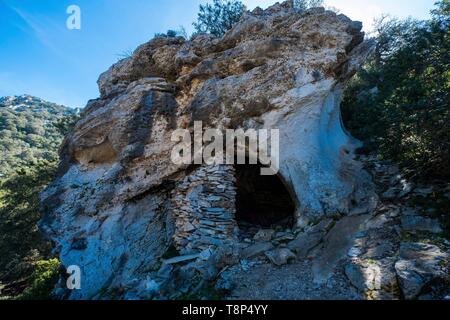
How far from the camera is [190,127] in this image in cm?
743

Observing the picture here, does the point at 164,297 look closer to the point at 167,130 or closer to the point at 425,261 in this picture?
the point at 425,261

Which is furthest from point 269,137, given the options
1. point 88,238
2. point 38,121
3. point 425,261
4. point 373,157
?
point 38,121

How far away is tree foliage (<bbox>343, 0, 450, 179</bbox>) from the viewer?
221 inches

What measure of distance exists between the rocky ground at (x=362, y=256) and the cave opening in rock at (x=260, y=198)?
2.94 metres

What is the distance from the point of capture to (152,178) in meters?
7.39

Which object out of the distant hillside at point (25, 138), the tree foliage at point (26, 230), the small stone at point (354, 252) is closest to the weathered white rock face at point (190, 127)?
the small stone at point (354, 252)

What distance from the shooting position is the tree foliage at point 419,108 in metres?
5.62

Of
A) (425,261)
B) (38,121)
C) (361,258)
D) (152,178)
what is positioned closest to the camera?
(425,261)

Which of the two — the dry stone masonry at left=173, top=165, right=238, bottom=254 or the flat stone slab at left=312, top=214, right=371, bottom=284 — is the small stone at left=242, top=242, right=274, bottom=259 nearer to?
the dry stone masonry at left=173, top=165, right=238, bottom=254

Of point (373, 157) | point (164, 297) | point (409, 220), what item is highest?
point (373, 157)

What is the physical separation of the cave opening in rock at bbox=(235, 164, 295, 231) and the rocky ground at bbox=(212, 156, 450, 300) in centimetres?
294

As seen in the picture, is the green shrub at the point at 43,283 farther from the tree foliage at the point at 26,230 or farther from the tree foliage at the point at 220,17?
the tree foliage at the point at 220,17

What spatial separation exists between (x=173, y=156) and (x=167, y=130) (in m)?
0.90

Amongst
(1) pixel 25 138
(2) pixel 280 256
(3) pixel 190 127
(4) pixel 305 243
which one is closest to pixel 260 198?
(3) pixel 190 127
